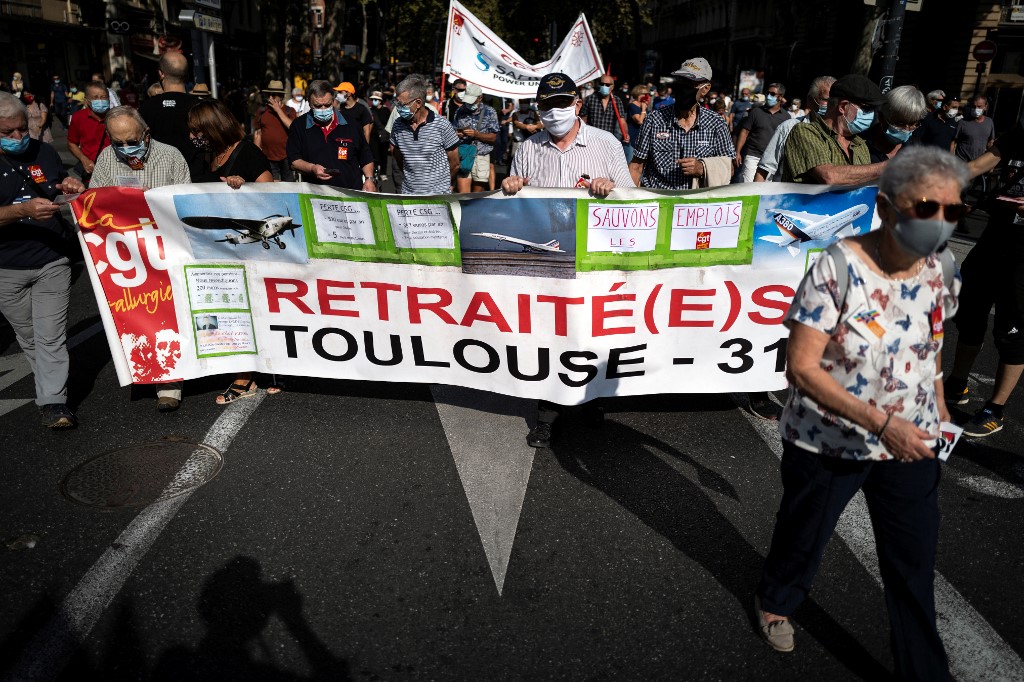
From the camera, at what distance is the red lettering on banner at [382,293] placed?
180 inches

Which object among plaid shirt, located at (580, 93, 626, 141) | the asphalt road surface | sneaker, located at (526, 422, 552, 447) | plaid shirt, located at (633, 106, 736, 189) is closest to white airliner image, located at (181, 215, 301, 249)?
the asphalt road surface

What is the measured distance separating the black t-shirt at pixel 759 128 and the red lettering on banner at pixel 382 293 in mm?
6657

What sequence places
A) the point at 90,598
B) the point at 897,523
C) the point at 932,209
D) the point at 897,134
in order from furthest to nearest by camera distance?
the point at 897,134
the point at 90,598
the point at 897,523
the point at 932,209

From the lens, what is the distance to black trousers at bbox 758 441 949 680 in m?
2.47

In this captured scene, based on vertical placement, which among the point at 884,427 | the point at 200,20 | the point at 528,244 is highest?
the point at 200,20

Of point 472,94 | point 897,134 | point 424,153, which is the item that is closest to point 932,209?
point 897,134

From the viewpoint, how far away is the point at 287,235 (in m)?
4.65

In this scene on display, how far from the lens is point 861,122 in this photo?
4.58 meters

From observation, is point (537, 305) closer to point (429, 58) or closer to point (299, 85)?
point (299, 85)

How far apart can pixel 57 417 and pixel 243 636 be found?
2519 millimetres

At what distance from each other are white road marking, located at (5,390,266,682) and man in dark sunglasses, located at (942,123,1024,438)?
4.49 meters

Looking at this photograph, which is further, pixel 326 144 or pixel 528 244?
pixel 326 144

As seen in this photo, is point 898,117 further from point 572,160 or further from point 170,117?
point 170,117

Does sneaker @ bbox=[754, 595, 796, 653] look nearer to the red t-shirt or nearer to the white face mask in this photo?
the white face mask
